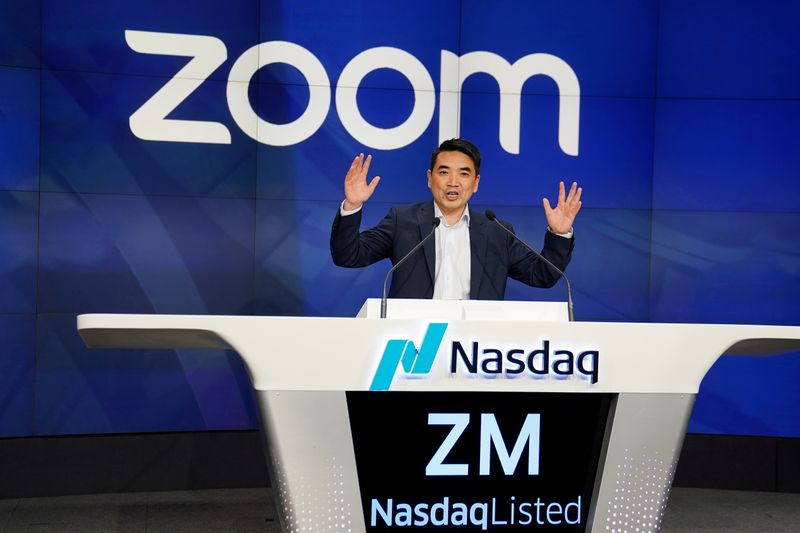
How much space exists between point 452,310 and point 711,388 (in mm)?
2950

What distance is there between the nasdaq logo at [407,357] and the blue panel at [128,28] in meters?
2.82

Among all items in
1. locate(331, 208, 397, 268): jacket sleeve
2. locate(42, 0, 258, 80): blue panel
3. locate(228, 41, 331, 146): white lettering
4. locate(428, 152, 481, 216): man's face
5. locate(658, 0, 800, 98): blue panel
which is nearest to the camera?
locate(331, 208, 397, 268): jacket sleeve

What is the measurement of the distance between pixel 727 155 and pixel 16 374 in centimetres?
368

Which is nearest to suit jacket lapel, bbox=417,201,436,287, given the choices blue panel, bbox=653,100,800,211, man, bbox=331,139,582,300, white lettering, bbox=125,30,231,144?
man, bbox=331,139,582,300

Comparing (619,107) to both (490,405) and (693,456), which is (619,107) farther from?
(490,405)

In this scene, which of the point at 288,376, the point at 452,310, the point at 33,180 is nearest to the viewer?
the point at 288,376

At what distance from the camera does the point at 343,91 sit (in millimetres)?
4566

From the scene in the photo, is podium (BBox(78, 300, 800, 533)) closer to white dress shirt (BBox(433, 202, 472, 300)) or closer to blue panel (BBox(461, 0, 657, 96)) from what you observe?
white dress shirt (BBox(433, 202, 472, 300))

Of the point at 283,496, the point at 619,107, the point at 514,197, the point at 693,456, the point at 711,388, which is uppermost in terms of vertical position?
the point at 619,107

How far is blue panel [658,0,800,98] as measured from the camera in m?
4.63

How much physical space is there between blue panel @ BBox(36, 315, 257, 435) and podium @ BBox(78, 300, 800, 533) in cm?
235

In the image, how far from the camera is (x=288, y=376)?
197 centimetres

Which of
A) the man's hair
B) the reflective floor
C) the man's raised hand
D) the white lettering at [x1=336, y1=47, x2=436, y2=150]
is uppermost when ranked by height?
the white lettering at [x1=336, y1=47, x2=436, y2=150]

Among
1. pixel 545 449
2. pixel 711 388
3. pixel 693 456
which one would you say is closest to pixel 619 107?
pixel 711 388
